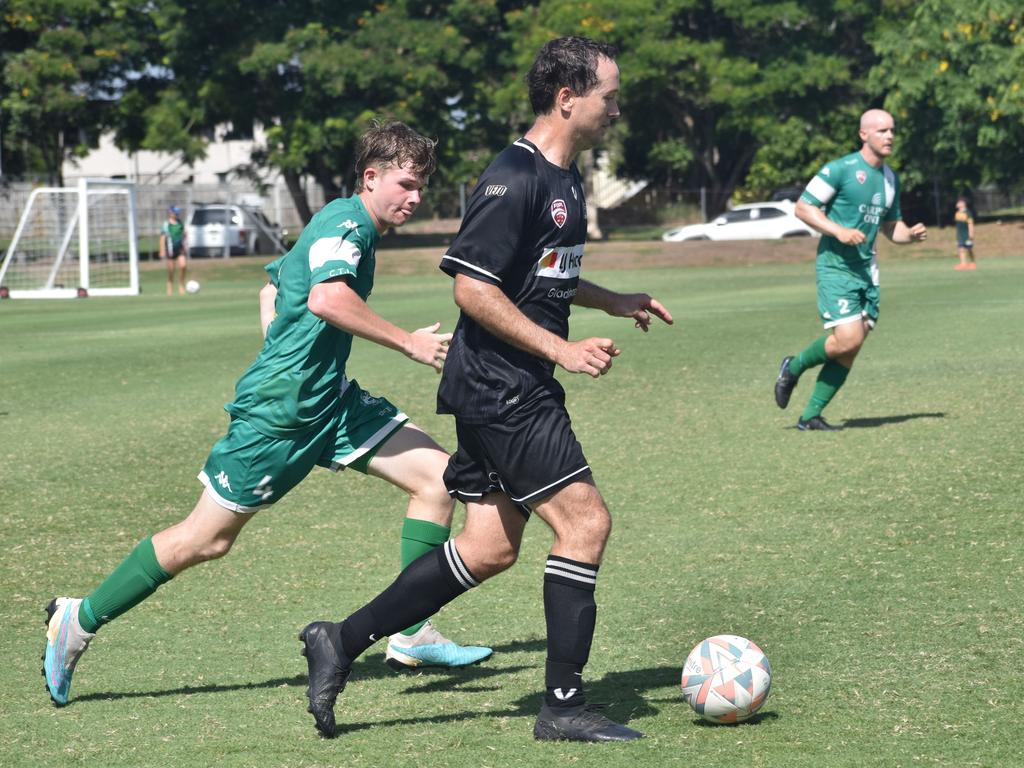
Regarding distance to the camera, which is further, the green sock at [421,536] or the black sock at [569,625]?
the green sock at [421,536]

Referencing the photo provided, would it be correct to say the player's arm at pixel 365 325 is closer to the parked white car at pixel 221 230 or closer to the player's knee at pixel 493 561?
the player's knee at pixel 493 561

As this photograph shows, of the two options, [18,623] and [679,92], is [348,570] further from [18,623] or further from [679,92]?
[679,92]

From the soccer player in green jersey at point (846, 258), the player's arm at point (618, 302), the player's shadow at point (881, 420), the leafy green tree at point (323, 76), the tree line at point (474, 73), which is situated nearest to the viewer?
the player's arm at point (618, 302)

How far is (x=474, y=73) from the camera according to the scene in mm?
49031

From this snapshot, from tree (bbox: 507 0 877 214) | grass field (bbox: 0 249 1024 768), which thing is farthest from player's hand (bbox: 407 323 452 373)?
tree (bbox: 507 0 877 214)

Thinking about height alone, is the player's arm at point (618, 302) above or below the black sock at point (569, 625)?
above

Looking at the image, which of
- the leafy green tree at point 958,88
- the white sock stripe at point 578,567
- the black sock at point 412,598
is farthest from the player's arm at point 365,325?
the leafy green tree at point 958,88

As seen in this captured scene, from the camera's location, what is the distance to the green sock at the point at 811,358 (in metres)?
11.2

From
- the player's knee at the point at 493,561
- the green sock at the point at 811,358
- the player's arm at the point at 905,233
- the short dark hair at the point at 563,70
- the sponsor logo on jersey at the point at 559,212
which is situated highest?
the short dark hair at the point at 563,70

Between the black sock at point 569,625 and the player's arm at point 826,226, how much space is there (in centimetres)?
649

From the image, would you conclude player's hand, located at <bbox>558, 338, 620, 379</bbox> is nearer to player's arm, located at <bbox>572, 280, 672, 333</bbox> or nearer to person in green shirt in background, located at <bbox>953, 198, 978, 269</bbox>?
player's arm, located at <bbox>572, 280, 672, 333</bbox>

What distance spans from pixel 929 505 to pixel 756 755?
13.1ft

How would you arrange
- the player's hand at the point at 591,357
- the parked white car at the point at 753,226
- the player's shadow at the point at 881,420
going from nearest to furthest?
1. the player's hand at the point at 591,357
2. the player's shadow at the point at 881,420
3. the parked white car at the point at 753,226

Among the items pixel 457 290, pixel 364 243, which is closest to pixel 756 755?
pixel 457 290
